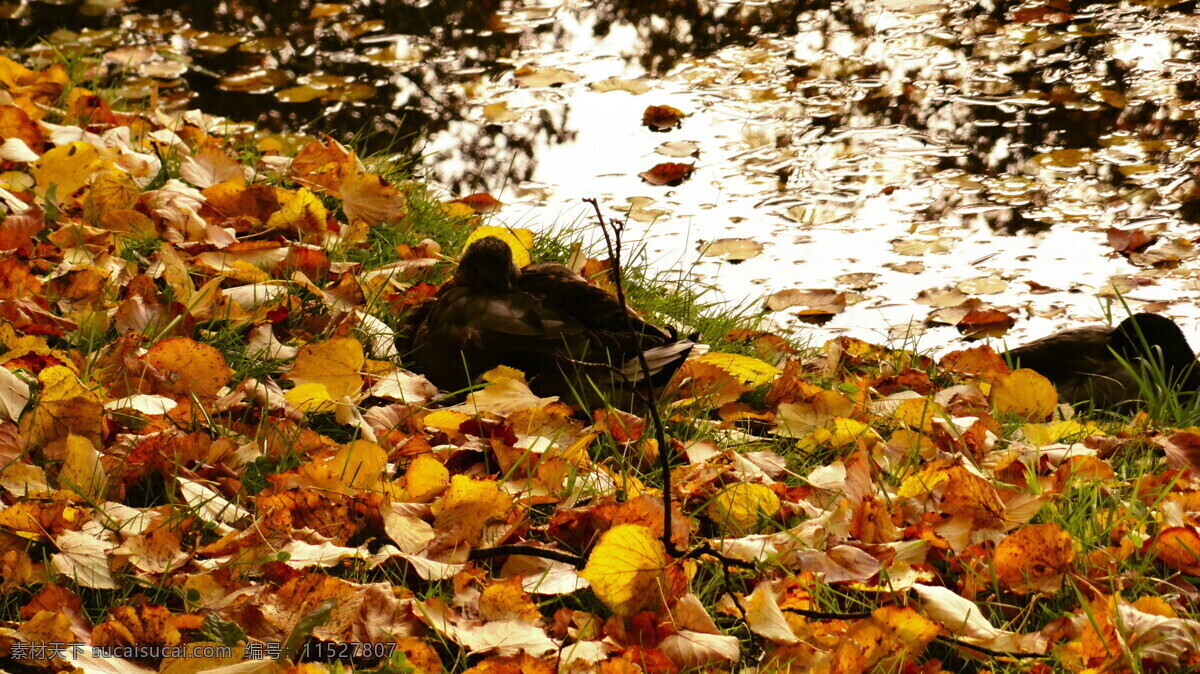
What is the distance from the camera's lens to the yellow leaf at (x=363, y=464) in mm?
2271

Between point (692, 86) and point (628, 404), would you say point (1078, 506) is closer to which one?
point (628, 404)

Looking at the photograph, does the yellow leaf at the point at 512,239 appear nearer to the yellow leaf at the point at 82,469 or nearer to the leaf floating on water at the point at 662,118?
the yellow leaf at the point at 82,469

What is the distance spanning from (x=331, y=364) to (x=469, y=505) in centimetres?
70

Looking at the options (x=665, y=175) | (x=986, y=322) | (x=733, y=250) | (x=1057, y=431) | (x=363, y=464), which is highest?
(x=363, y=464)

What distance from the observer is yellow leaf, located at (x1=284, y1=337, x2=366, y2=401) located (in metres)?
2.70

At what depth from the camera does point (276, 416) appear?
8.34 ft

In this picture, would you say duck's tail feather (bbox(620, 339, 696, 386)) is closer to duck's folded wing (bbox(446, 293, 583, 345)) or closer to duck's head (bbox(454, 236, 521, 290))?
duck's folded wing (bbox(446, 293, 583, 345))

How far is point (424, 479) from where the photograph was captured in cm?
228

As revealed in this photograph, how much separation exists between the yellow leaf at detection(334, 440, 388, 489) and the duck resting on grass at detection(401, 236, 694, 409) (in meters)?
0.48

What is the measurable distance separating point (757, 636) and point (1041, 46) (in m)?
4.45

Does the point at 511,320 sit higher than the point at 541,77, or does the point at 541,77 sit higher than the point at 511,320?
the point at 541,77

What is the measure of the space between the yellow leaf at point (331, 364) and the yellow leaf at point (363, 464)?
43cm

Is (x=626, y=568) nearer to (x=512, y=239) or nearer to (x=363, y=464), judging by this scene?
(x=363, y=464)

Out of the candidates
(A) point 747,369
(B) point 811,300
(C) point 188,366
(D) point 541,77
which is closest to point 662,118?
(D) point 541,77
